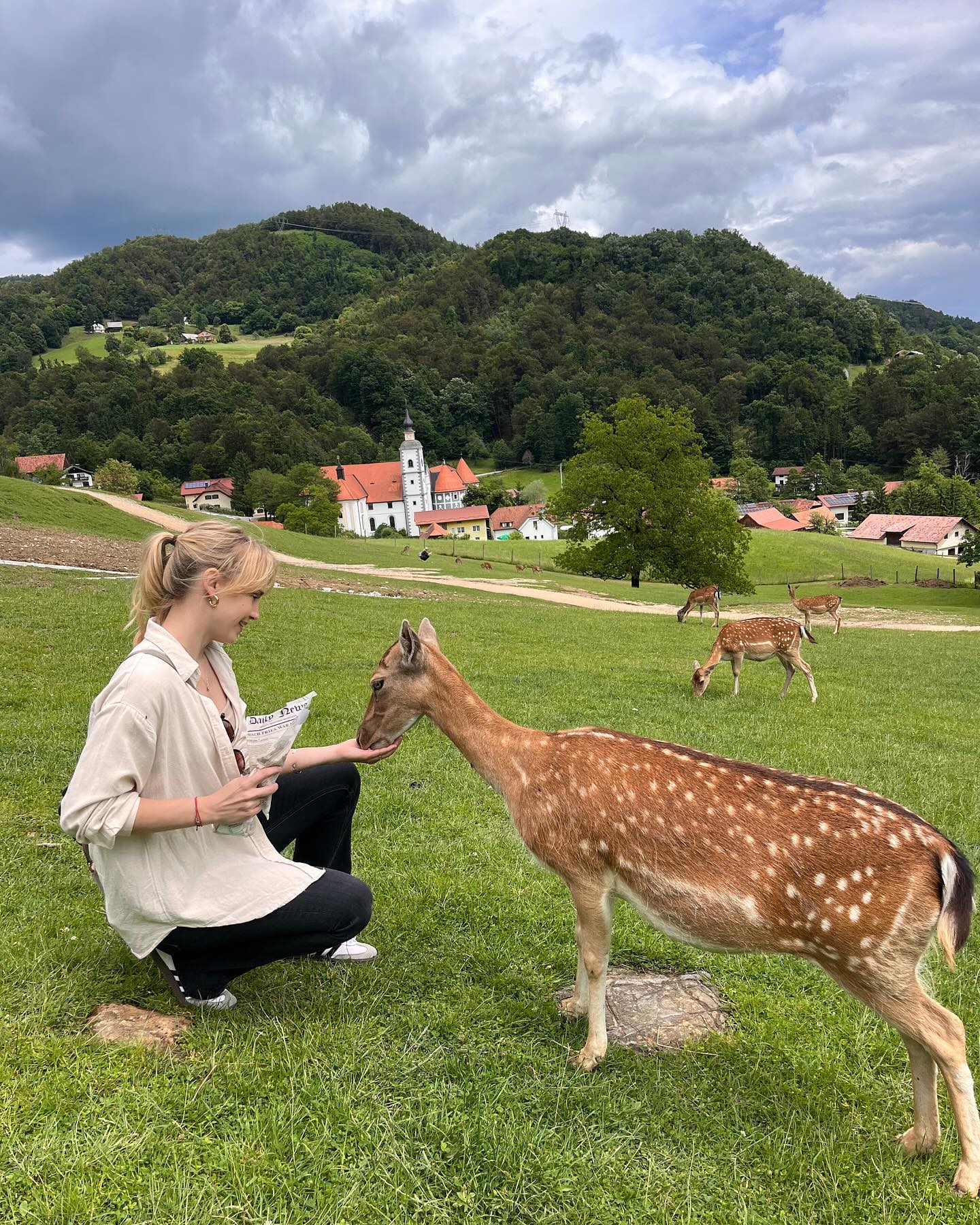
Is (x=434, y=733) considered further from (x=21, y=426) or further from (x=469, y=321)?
(x=469, y=321)

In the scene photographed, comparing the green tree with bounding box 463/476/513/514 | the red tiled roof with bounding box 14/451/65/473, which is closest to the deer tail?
the red tiled roof with bounding box 14/451/65/473

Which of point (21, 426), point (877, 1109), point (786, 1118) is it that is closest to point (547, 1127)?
point (786, 1118)

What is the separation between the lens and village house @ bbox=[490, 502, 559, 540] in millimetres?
97500

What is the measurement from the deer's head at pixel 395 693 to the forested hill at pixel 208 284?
178 metres

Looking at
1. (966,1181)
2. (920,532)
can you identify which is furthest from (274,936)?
(920,532)

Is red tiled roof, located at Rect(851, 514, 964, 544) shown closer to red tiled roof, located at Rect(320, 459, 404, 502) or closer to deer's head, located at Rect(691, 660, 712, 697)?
red tiled roof, located at Rect(320, 459, 404, 502)

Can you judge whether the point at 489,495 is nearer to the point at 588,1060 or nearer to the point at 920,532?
the point at 920,532

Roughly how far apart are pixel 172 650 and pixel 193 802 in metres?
0.68

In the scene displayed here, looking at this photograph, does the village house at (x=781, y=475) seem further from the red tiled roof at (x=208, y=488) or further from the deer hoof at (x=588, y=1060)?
the deer hoof at (x=588, y=1060)

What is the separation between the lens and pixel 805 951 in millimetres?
3436

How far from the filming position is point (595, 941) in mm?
3900

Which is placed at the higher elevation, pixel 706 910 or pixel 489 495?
pixel 706 910

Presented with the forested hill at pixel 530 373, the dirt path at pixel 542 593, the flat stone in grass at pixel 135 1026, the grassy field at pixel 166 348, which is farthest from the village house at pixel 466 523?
the flat stone in grass at pixel 135 1026

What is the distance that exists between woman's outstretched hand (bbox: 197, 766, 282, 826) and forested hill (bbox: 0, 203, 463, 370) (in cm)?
17894
